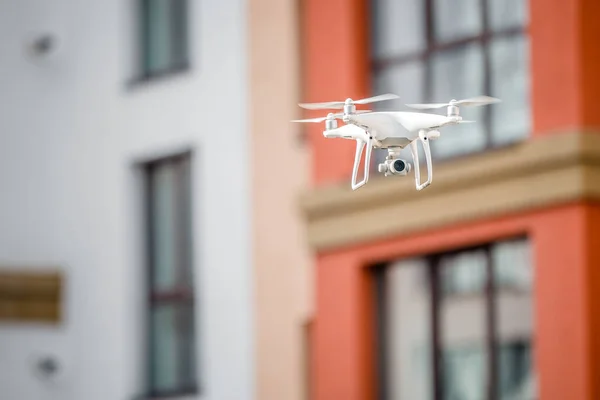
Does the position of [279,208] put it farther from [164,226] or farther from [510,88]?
[510,88]

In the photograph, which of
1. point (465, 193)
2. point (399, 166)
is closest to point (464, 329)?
point (465, 193)

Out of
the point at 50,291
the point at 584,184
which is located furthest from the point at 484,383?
the point at 50,291

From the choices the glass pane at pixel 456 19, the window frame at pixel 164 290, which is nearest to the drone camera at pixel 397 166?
the glass pane at pixel 456 19

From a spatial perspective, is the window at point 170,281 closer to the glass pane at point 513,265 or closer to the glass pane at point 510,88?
the glass pane at point 513,265

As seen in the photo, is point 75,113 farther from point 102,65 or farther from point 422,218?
point 422,218

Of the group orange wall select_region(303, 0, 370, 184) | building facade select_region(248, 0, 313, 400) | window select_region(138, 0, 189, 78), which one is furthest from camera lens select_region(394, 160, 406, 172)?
window select_region(138, 0, 189, 78)
